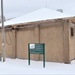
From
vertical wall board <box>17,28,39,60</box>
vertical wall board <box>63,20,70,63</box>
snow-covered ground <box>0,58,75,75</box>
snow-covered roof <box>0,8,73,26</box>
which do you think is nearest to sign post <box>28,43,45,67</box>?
snow-covered ground <box>0,58,75,75</box>

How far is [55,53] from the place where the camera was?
49.9 feet

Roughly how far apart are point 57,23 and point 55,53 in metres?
2.22

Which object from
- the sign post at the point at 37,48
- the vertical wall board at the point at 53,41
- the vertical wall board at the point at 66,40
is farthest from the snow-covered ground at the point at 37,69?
the vertical wall board at the point at 53,41

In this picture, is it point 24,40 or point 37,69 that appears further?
point 24,40

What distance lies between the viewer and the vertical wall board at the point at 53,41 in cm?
1496

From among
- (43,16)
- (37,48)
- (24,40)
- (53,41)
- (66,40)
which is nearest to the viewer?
(37,48)

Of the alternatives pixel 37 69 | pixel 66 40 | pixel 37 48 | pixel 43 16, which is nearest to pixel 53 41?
pixel 66 40

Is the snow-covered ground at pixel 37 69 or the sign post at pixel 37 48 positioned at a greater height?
the sign post at pixel 37 48

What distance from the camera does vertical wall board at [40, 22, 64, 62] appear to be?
49.1ft

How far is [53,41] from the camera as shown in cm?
1539

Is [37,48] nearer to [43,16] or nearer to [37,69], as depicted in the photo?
[37,69]

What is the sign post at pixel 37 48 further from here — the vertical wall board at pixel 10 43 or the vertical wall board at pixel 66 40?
the vertical wall board at pixel 10 43

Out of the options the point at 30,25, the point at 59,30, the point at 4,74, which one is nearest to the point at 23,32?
the point at 30,25

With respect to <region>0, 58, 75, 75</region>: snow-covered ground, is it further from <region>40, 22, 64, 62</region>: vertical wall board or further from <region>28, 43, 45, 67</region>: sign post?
<region>40, 22, 64, 62</region>: vertical wall board
